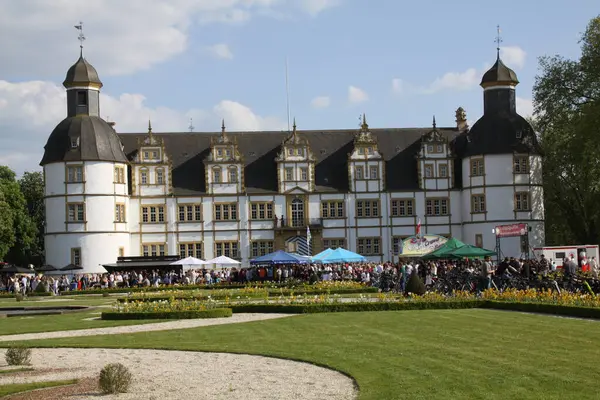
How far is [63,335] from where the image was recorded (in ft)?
Answer: 83.7

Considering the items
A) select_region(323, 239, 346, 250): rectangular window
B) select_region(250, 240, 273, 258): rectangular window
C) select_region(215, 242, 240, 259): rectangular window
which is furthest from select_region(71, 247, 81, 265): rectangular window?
select_region(323, 239, 346, 250): rectangular window

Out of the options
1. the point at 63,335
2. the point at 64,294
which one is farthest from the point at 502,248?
the point at 63,335

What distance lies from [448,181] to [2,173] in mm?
38785

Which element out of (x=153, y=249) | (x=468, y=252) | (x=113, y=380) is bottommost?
(x=113, y=380)

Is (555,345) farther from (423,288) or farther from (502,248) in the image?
(502,248)

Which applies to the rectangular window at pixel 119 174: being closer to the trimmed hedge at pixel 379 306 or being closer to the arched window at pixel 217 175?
the arched window at pixel 217 175

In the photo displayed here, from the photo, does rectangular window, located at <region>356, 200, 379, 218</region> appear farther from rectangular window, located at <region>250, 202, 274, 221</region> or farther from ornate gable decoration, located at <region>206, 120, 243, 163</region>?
ornate gable decoration, located at <region>206, 120, 243, 163</region>

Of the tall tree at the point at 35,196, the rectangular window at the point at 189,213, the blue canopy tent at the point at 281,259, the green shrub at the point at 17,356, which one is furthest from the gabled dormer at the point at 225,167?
the green shrub at the point at 17,356

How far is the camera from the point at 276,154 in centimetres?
7469

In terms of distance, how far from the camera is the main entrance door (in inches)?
2894

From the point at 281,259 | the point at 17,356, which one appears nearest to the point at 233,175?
the point at 281,259

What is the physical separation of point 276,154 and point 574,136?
22.7 metres

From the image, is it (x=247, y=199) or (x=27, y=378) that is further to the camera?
(x=247, y=199)

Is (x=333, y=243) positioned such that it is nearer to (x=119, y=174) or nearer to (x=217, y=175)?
(x=217, y=175)
